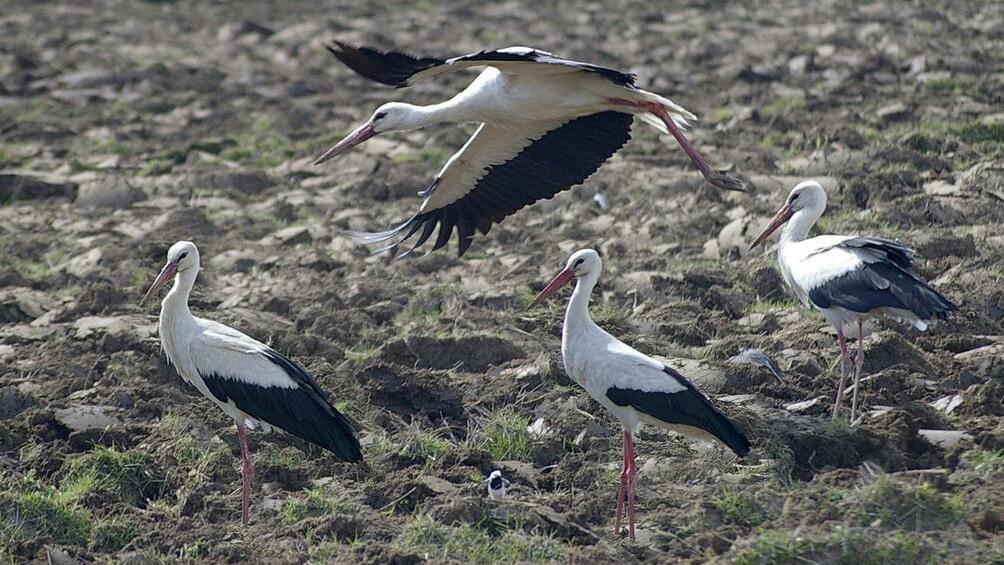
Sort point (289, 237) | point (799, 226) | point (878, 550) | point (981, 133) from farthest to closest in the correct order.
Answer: point (981, 133) → point (289, 237) → point (799, 226) → point (878, 550)

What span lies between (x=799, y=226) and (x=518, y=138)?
1961 mm

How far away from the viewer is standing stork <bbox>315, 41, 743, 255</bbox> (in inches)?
384

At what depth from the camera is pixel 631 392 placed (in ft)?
24.7

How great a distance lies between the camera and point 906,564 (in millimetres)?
6523

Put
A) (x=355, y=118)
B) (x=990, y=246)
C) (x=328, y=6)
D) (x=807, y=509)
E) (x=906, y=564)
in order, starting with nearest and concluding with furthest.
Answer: (x=906, y=564) < (x=807, y=509) < (x=990, y=246) < (x=355, y=118) < (x=328, y=6)

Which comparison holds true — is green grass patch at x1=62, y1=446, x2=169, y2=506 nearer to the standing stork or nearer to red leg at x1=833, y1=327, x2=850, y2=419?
the standing stork

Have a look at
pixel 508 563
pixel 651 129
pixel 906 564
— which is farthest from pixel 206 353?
pixel 651 129

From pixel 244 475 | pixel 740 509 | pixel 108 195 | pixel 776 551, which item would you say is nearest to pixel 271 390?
pixel 244 475

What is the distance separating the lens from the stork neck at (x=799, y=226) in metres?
9.12

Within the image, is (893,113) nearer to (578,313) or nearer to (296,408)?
(578,313)

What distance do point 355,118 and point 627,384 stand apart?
313 inches

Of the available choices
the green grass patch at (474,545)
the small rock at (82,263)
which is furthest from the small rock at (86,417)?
the small rock at (82,263)

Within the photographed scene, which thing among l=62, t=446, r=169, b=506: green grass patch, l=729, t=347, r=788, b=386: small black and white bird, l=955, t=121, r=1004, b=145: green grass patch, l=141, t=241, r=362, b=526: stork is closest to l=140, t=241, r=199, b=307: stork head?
l=141, t=241, r=362, b=526: stork

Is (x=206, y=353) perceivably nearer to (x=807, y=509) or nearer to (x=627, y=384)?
(x=627, y=384)
